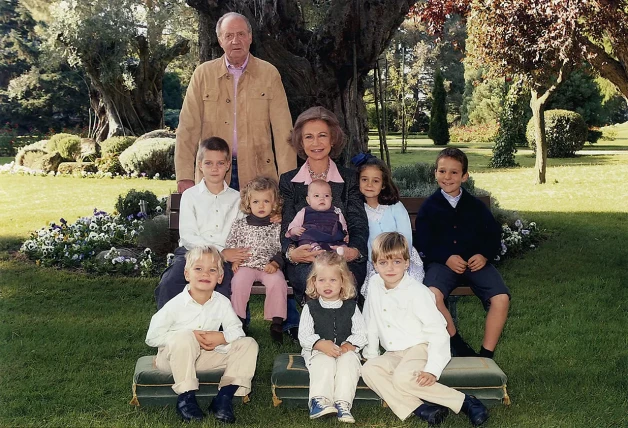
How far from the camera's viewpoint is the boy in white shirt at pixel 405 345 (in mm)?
3357

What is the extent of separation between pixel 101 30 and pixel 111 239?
1193 centimetres

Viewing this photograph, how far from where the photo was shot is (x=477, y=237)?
4.18 meters

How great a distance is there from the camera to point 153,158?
14.7 m

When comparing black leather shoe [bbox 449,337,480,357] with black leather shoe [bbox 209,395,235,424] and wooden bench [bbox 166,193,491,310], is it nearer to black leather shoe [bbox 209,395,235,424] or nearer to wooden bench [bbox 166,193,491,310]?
wooden bench [bbox 166,193,491,310]

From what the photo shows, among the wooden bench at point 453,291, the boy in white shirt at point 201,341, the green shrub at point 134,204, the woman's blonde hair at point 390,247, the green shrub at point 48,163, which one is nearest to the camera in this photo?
the boy in white shirt at point 201,341

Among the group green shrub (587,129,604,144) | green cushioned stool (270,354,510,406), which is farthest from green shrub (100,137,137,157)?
green shrub (587,129,604,144)

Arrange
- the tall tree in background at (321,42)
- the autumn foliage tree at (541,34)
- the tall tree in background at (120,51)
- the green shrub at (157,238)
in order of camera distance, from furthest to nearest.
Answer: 1. the tall tree in background at (120,51)
2. the autumn foliage tree at (541,34)
3. the green shrub at (157,238)
4. the tall tree in background at (321,42)

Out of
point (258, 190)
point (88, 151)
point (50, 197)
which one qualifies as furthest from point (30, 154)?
point (258, 190)

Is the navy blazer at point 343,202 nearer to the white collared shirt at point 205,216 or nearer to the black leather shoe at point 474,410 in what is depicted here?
the white collared shirt at point 205,216

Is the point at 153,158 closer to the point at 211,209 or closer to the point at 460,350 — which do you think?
the point at 211,209

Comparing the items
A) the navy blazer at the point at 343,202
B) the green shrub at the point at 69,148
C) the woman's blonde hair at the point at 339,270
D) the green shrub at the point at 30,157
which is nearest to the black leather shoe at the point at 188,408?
the woman's blonde hair at the point at 339,270

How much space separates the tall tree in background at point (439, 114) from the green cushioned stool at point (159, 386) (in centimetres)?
2152

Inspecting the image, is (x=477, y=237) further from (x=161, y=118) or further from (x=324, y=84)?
(x=161, y=118)

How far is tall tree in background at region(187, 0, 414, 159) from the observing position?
19.8 feet
